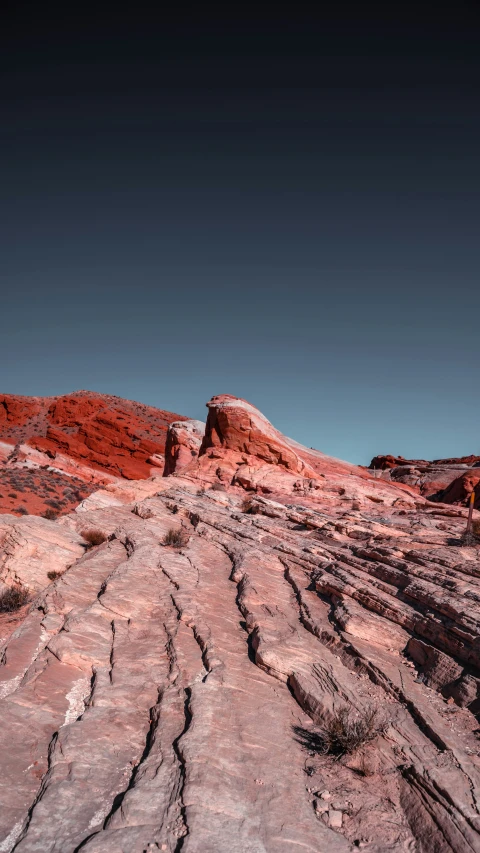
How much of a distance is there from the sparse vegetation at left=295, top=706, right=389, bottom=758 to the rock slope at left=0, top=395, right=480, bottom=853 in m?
0.05

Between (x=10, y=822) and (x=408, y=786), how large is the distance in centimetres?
447

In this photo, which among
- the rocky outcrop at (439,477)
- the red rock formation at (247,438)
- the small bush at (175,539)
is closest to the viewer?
the small bush at (175,539)

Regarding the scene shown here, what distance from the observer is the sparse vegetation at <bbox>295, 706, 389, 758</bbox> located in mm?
5672

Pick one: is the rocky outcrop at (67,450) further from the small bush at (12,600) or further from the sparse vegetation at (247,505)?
the small bush at (12,600)

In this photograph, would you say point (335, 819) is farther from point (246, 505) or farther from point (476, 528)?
point (246, 505)

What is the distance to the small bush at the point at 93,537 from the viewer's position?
1566cm

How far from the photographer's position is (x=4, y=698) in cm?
646

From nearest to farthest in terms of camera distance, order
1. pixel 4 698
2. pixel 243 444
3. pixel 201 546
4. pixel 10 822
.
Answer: pixel 10 822, pixel 4 698, pixel 201 546, pixel 243 444

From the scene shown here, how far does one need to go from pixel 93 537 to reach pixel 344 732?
12.1 meters

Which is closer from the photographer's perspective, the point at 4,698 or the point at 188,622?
the point at 4,698

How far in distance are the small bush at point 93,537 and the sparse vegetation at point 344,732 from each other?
11125 mm

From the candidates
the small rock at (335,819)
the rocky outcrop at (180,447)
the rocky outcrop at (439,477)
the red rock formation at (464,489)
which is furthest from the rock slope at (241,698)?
the rocky outcrop at (439,477)

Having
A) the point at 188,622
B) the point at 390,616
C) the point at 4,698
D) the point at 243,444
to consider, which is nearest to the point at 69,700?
the point at 4,698

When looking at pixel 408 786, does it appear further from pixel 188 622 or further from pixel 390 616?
pixel 188 622
